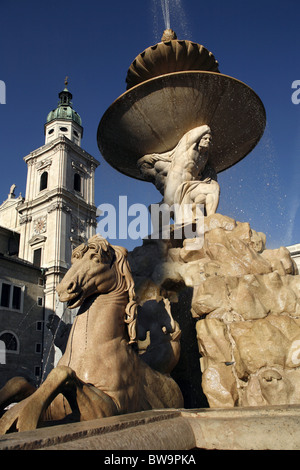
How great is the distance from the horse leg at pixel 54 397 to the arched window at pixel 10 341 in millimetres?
26476

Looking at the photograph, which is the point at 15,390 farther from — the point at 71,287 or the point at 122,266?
the point at 122,266

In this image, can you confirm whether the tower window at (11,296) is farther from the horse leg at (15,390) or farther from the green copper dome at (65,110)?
the green copper dome at (65,110)

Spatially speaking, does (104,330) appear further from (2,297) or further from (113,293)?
(2,297)

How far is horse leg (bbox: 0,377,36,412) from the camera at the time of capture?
8.61ft

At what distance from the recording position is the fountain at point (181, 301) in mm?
2348

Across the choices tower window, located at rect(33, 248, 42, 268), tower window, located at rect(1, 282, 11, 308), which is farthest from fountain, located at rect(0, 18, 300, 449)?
tower window, located at rect(33, 248, 42, 268)

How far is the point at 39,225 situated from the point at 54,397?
3840cm

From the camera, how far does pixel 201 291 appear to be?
463 cm

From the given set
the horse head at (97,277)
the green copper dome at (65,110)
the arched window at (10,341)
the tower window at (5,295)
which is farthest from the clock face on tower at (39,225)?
the horse head at (97,277)

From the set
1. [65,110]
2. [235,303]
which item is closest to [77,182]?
[65,110]

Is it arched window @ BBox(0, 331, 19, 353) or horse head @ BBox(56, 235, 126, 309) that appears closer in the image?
horse head @ BBox(56, 235, 126, 309)

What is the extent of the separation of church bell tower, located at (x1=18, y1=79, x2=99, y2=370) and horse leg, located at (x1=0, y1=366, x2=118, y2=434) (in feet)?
102

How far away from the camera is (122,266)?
343 centimetres

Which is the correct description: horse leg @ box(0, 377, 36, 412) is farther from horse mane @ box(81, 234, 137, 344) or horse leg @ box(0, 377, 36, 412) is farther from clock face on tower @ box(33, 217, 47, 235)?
clock face on tower @ box(33, 217, 47, 235)
